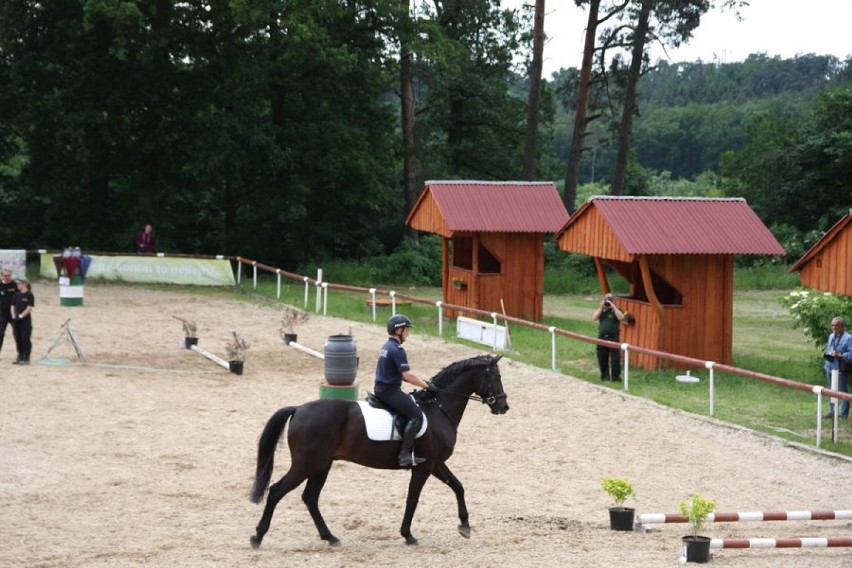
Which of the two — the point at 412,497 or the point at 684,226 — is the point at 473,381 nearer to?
the point at 412,497

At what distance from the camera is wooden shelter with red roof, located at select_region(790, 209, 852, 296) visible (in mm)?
15992

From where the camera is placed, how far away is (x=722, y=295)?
73.4ft

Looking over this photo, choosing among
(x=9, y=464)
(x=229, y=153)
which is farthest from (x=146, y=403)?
(x=229, y=153)

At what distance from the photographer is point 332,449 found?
1105 cm

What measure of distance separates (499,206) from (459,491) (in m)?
17.8

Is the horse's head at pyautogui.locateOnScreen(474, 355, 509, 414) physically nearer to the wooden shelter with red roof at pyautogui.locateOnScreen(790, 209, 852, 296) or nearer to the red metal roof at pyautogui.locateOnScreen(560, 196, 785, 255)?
the wooden shelter with red roof at pyautogui.locateOnScreen(790, 209, 852, 296)

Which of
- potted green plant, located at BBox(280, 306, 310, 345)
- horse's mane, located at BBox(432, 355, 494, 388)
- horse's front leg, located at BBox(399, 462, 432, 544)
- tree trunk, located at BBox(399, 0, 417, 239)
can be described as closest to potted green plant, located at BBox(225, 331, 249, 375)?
potted green plant, located at BBox(280, 306, 310, 345)

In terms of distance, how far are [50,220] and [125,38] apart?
7.75 meters

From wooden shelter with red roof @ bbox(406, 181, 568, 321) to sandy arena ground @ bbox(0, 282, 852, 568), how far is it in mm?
6320

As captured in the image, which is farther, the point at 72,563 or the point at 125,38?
the point at 125,38

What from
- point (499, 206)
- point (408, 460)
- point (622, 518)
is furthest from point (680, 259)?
point (408, 460)

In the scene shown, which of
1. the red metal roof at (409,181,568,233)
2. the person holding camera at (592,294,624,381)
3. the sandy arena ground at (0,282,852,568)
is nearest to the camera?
the sandy arena ground at (0,282,852,568)

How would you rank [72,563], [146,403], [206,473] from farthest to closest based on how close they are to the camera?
[146,403]
[206,473]
[72,563]

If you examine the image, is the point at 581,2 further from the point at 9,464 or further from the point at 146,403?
the point at 9,464
